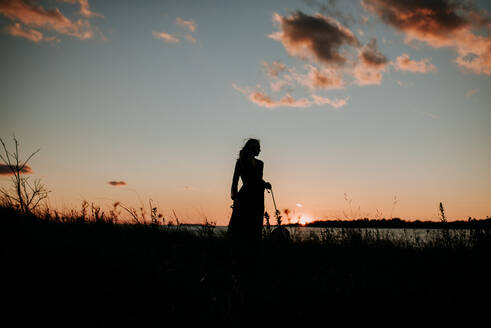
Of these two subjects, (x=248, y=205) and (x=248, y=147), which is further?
(x=248, y=147)

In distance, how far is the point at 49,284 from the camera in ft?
8.20

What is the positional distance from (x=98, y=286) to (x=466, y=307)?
3.27 metres

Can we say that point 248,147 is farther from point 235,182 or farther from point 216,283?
point 216,283

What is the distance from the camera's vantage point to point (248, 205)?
209 inches

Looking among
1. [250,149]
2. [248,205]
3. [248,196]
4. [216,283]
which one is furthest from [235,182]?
[216,283]

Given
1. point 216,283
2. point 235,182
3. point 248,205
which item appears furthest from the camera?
point 235,182

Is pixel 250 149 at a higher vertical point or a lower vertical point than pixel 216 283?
higher

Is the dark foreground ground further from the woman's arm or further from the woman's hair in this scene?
the woman's hair

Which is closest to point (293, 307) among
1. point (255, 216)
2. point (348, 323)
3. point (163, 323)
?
point (348, 323)

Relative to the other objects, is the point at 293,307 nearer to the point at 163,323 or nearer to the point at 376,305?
the point at 376,305

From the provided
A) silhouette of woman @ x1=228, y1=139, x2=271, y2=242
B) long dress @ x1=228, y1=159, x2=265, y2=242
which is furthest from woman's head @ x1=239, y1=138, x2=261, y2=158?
long dress @ x1=228, y1=159, x2=265, y2=242

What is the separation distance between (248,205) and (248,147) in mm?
1164

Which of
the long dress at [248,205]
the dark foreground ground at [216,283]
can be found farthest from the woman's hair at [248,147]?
the dark foreground ground at [216,283]

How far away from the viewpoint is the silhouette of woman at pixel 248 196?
206 inches
